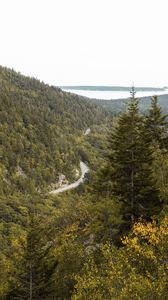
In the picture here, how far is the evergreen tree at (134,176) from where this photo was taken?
47188mm

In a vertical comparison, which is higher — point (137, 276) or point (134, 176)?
point (134, 176)

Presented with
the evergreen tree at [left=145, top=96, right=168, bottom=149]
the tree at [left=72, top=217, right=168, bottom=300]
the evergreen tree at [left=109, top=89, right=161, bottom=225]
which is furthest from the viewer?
the evergreen tree at [left=145, top=96, right=168, bottom=149]

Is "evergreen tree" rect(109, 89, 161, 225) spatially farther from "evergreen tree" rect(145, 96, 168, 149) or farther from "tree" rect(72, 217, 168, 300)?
"evergreen tree" rect(145, 96, 168, 149)

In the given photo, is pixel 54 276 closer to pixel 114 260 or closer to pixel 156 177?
pixel 114 260

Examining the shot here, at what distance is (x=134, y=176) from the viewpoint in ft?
158

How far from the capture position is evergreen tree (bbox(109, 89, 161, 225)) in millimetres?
47188

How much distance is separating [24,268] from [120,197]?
1346 centimetres

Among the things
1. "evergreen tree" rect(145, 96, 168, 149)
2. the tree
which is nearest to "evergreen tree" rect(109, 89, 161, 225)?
the tree

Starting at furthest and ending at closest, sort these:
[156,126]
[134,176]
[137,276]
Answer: [156,126] < [134,176] < [137,276]

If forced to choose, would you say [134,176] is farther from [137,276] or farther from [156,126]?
[156,126]

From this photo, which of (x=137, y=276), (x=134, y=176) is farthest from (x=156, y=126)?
(x=137, y=276)

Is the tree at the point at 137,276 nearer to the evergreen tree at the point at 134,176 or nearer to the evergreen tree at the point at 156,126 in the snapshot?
the evergreen tree at the point at 134,176

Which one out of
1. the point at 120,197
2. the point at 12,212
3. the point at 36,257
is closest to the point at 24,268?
the point at 36,257

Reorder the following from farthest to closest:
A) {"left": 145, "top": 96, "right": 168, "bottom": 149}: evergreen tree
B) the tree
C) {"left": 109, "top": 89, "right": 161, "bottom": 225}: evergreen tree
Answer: {"left": 145, "top": 96, "right": 168, "bottom": 149}: evergreen tree < {"left": 109, "top": 89, "right": 161, "bottom": 225}: evergreen tree < the tree
